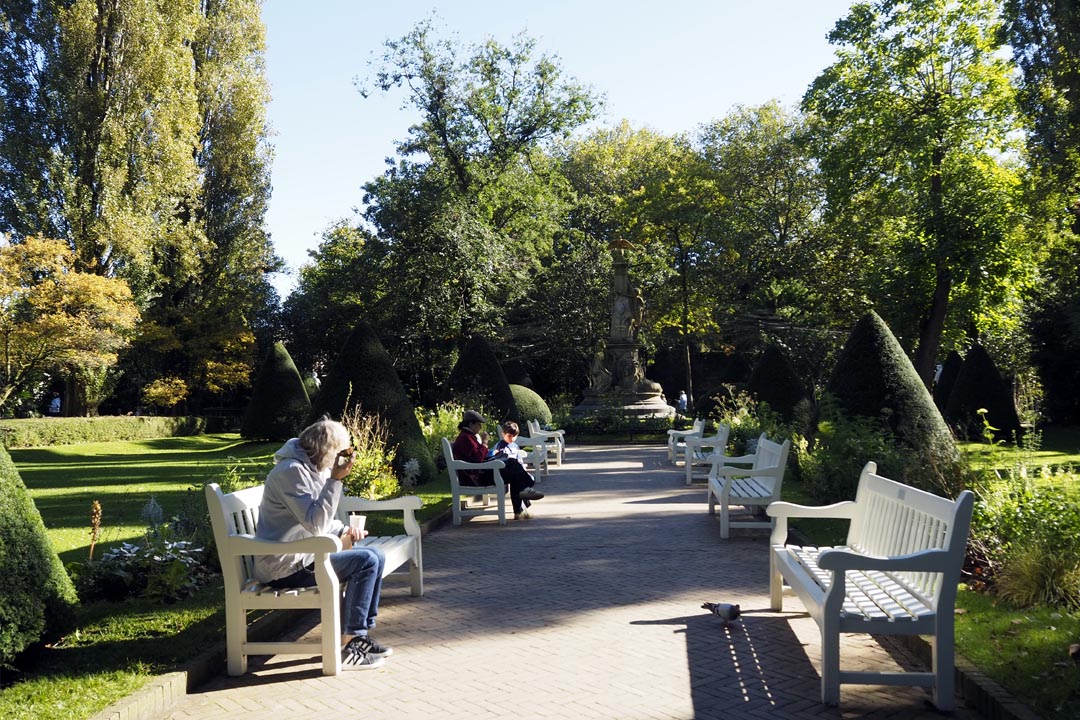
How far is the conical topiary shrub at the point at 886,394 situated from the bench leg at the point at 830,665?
743 centimetres

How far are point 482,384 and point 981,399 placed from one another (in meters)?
13.4

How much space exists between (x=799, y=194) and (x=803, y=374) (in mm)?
9617

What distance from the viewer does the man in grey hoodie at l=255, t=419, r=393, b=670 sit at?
522cm

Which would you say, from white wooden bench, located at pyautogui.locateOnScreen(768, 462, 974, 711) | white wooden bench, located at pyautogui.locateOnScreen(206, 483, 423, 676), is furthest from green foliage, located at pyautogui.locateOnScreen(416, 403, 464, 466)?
white wooden bench, located at pyautogui.locateOnScreen(768, 462, 974, 711)

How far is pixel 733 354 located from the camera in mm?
39625

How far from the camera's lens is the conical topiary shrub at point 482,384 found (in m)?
21.5

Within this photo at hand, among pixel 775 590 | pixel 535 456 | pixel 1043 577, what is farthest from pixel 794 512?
pixel 535 456

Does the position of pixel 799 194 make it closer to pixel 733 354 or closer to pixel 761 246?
pixel 761 246

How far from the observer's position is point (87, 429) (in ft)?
96.3

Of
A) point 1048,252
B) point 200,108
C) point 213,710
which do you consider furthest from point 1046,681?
point 200,108

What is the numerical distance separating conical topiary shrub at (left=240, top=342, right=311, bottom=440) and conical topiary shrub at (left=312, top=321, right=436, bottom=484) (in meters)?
14.4

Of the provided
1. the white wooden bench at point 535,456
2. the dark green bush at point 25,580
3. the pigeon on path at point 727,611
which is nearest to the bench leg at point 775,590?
the pigeon on path at point 727,611

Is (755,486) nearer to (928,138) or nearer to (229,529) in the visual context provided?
(229,529)

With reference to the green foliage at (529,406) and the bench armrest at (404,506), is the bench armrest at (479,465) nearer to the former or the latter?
the bench armrest at (404,506)
